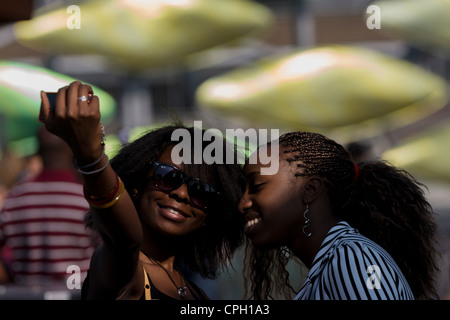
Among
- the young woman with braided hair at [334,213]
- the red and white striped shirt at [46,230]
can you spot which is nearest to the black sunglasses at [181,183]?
the young woman with braided hair at [334,213]

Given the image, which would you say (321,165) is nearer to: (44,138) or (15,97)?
(44,138)

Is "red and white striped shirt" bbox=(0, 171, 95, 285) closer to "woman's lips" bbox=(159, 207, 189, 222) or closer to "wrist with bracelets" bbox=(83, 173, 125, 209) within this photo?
"woman's lips" bbox=(159, 207, 189, 222)

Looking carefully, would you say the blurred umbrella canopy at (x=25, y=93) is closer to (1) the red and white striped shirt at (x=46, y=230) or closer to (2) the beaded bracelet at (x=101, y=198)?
(1) the red and white striped shirt at (x=46, y=230)

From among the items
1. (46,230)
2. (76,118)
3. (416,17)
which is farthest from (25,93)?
(76,118)

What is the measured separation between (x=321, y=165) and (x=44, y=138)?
5.38 ft

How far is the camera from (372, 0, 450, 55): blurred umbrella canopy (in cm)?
752

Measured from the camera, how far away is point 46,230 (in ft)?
9.55

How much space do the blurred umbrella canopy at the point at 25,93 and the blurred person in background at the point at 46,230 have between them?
3369 millimetres

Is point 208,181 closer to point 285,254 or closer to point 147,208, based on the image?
point 147,208

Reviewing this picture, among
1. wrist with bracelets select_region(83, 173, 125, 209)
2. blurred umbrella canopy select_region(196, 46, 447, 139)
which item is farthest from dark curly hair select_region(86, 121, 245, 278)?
blurred umbrella canopy select_region(196, 46, 447, 139)

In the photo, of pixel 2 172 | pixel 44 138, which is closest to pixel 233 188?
pixel 44 138

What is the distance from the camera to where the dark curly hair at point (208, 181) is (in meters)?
2.29

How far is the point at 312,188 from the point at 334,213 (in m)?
0.10

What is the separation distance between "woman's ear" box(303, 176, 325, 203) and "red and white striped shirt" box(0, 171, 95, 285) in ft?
4.19
